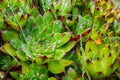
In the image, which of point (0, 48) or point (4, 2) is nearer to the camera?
point (0, 48)

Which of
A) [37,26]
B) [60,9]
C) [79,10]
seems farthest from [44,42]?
[79,10]

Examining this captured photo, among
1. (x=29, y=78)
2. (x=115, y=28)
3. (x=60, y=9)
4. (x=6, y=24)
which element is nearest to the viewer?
(x=29, y=78)

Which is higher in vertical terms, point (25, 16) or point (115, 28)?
point (25, 16)

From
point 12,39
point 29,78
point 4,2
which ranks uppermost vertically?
point 4,2

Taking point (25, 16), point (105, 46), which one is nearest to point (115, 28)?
point (105, 46)

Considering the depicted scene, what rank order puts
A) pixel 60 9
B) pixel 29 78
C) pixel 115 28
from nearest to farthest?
1. pixel 29 78
2. pixel 60 9
3. pixel 115 28

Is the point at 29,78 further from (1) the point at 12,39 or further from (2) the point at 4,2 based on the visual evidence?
(2) the point at 4,2

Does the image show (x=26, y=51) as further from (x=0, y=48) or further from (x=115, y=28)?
(x=115, y=28)
